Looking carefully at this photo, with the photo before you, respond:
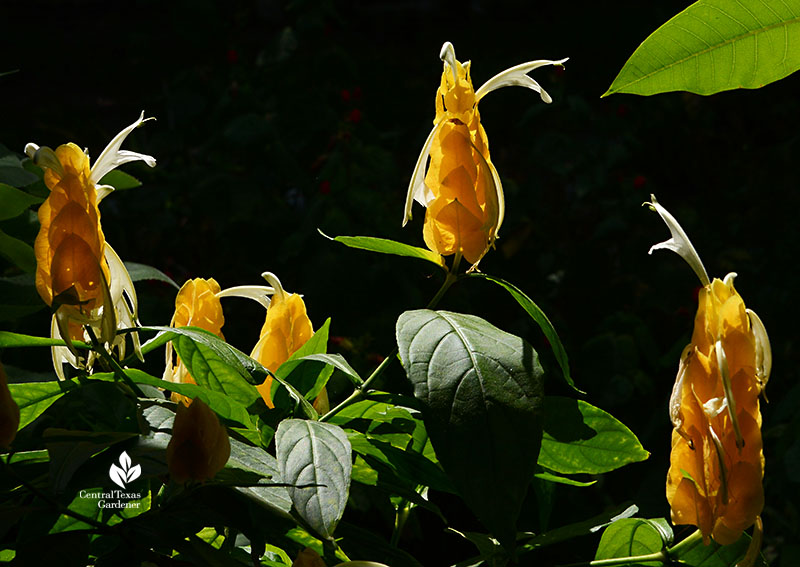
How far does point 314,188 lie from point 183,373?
4.42 feet

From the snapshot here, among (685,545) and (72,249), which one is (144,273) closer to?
(72,249)

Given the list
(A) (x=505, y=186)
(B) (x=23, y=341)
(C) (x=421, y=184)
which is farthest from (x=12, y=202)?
(A) (x=505, y=186)

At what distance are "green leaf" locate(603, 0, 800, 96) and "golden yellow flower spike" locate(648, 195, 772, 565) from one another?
0.09 meters

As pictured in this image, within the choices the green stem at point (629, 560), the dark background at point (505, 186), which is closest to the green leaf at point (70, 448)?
the green stem at point (629, 560)

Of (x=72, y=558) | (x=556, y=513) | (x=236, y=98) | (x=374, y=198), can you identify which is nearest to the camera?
(x=72, y=558)

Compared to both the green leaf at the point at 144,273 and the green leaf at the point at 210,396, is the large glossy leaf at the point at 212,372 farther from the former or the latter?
the green leaf at the point at 144,273

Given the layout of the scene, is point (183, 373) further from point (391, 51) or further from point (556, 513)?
point (391, 51)

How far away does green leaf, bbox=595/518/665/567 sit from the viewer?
423mm

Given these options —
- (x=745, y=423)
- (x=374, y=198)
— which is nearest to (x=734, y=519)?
(x=745, y=423)

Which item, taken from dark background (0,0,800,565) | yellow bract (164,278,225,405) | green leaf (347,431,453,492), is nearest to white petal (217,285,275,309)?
yellow bract (164,278,225,405)

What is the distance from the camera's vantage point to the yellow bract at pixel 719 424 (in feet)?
1.17

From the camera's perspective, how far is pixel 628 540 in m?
0.42

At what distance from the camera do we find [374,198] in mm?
1636

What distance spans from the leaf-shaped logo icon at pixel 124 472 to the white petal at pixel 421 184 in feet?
0.58
